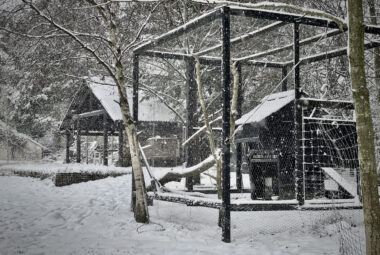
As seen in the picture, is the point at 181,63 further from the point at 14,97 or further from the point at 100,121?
the point at 14,97

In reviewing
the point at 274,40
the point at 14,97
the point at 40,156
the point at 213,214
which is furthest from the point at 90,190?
the point at 40,156

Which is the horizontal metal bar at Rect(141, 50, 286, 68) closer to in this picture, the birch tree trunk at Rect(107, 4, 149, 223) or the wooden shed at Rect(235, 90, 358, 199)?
the birch tree trunk at Rect(107, 4, 149, 223)

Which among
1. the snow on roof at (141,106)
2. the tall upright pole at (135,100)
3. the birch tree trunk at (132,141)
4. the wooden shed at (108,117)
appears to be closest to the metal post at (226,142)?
the birch tree trunk at (132,141)

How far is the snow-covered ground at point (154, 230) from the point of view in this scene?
17.9 ft

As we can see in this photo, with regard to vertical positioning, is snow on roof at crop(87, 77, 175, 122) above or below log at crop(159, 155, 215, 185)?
above

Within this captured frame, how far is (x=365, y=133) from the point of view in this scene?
366 cm

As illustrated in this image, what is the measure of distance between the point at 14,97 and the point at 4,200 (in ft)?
75.7

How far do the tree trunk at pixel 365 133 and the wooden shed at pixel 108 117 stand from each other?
15955 mm

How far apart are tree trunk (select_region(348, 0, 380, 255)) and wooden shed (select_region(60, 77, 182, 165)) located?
52.3 ft

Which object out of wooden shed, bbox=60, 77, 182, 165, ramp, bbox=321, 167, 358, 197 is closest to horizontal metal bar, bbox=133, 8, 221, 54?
ramp, bbox=321, 167, 358, 197

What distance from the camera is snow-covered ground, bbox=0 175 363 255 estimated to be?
5.46 m

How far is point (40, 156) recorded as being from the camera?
36844mm

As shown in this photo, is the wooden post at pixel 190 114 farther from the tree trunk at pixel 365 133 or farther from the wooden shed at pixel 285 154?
the tree trunk at pixel 365 133

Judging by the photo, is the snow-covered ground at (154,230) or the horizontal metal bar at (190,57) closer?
the snow-covered ground at (154,230)
